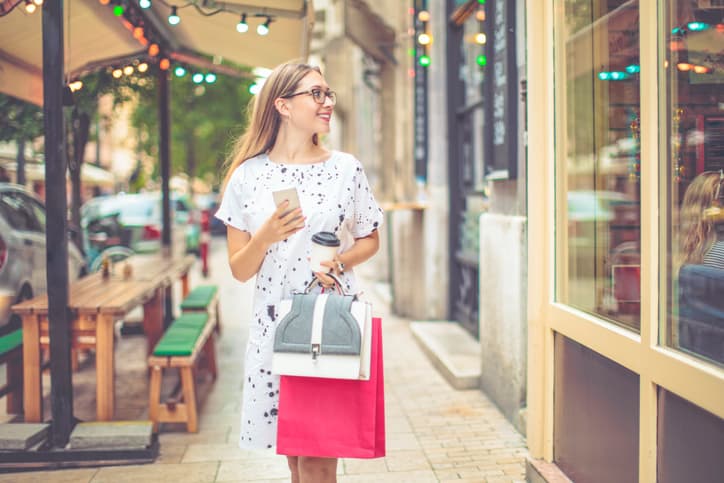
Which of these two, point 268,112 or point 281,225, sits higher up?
point 268,112

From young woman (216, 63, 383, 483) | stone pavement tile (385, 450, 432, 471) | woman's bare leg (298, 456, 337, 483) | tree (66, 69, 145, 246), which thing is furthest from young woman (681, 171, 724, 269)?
tree (66, 69, 145, 246)

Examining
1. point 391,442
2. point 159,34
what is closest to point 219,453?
point 391,442

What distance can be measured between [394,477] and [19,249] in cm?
374

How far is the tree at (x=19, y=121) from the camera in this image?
5.97m

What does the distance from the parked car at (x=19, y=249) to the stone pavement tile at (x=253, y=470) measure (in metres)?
2.28

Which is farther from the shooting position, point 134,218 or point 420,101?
point 134,218

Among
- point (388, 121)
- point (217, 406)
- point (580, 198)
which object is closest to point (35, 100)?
point (217, 406)

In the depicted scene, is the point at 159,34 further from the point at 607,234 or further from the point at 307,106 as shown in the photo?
the point at 607,234

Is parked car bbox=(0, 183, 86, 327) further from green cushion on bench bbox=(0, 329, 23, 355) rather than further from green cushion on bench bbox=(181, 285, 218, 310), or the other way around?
green cushion on bench bbox=(181, 285, 218, 310)

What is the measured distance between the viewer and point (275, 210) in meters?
Result: 2.46

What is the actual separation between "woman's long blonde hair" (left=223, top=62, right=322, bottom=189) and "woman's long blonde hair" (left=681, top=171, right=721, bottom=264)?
1467mm

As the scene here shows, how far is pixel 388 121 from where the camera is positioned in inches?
422

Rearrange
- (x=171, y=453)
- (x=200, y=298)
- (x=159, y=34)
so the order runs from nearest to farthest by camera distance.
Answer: (x=171, y=453), (x=200, y=298), (x=159, y=34)

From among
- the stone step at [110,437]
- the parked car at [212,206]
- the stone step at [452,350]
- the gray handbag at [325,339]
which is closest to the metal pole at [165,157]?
the stone step at [452,350]
